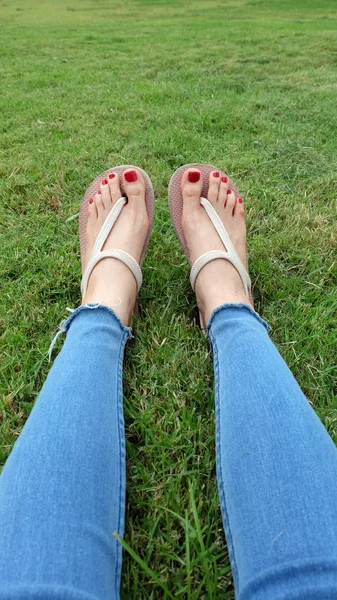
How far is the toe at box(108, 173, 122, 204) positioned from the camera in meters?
1.44

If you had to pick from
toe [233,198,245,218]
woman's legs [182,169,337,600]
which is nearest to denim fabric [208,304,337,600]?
woman's legs [182,169,337,600]

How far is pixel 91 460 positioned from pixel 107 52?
5.08m

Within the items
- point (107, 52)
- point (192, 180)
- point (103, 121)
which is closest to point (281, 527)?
point (192, 180)

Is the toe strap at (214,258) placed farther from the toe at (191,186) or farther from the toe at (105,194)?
the toe at (105,194)

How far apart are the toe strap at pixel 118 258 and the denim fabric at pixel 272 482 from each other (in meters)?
0.42

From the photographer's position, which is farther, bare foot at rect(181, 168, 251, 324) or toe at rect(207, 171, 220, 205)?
toe at rect(207, 171, 220, 205)

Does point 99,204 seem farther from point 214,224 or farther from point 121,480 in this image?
point 121,480

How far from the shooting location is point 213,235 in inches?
50.6

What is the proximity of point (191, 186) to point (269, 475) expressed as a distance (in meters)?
1.06

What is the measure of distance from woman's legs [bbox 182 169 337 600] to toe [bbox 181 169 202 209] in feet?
2.09

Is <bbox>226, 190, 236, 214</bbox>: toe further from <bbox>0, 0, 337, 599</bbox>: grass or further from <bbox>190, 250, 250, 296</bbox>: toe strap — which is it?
<bbox>190, 250, 250, 296</bbox>: toe strap

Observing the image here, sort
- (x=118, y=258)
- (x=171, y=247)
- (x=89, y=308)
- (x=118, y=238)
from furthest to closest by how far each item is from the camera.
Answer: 1. (x=171, y=247)
2. (x=118, y=238)
3. (x=118, y=258)
4. (x=89, y=308)

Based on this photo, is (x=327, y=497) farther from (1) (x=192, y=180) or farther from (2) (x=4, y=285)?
(1) (x=192, y=180)

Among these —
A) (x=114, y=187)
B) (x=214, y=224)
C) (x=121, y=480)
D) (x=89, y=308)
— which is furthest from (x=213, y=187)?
(x=121, y=480)
